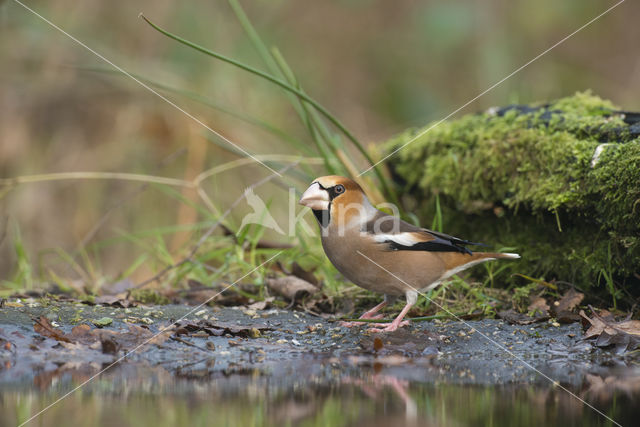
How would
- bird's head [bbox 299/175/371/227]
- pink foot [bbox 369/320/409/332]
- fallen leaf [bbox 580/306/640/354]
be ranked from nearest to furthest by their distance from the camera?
fallen leaf [bbox 580/306/640/354] → pink foot [bbox 369/320/409/332] → bird's head [bbox 299/175/371/227]

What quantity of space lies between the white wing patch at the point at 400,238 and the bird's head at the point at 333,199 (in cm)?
21

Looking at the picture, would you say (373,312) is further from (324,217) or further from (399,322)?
(324,217)

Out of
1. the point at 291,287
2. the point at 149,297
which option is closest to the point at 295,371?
the point at 291,287

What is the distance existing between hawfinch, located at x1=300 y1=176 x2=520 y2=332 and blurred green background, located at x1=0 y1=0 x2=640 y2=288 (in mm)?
2180

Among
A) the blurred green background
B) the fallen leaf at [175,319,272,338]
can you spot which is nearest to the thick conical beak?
the fallen leaf at [175,319,272,338]

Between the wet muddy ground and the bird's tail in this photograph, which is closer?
the wet muddy ground

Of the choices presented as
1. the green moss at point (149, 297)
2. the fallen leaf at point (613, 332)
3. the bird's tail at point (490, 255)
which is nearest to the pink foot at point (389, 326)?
the bird's tail at point (490, 255)

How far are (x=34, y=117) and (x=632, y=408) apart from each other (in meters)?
7.49

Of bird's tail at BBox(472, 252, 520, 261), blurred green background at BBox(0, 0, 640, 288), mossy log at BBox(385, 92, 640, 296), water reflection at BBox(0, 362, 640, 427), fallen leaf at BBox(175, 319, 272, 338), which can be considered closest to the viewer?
water reflection at BBox(0, 362, 640, 427)

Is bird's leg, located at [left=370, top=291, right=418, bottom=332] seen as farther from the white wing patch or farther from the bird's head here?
the bird's head

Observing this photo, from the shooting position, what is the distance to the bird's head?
3.93 metres

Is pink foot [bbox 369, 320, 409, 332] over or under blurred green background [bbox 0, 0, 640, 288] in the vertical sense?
under

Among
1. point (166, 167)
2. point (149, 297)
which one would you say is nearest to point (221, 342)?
point (149, 297)

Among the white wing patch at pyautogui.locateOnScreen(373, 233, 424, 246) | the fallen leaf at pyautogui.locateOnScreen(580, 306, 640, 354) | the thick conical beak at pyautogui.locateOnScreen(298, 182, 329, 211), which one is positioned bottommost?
the fallen leaf at pyautogui.locateOnScreen(580, 306, 640, 354)
